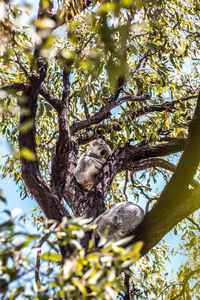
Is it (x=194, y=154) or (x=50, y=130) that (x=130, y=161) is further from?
(x=50, y=130)

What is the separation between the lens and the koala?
256 cm

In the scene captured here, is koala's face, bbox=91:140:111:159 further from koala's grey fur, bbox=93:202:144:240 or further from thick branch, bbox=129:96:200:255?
thick branch, bbox=129:96:200:255

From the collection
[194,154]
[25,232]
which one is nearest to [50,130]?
[194,154]

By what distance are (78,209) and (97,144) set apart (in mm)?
621

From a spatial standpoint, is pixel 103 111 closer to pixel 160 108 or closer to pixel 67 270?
pixel 160 108

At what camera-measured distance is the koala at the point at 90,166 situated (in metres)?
2.56

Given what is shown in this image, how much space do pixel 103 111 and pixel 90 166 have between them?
448mm

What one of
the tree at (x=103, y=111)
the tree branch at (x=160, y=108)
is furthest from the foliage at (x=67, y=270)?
the tree branch at (x=160, y=108)

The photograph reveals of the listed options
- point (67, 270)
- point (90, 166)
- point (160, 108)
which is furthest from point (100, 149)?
point (67, 270)

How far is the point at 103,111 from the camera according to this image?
106 inches

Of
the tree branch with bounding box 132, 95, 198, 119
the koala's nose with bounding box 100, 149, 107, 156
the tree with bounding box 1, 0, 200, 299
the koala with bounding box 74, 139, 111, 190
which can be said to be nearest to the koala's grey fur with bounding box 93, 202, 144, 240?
the tree with bounding box 1, 0, 200, 299

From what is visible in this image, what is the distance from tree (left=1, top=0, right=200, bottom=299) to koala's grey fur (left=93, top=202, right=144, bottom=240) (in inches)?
7.2

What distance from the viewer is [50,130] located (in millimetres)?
4281

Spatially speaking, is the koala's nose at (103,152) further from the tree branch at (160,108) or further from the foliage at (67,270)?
the foliage at (67,270)
